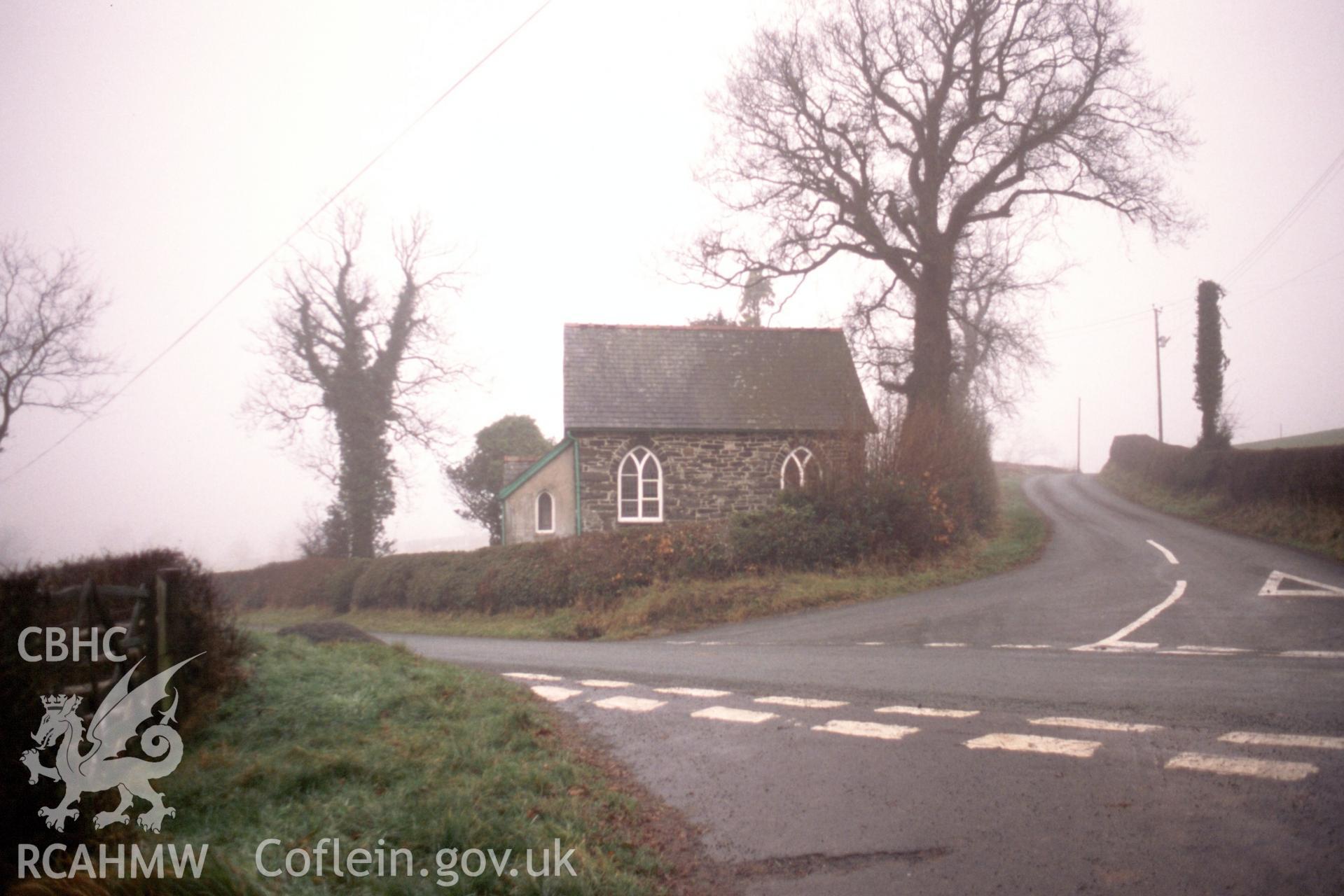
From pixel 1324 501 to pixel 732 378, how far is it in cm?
1757

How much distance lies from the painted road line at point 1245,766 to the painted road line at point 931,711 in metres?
1.92

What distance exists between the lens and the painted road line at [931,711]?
23.4 feet

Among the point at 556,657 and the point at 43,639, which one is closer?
the point at 43,639

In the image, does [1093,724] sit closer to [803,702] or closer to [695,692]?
[803,702]

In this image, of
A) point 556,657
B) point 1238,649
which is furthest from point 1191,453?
point 556,657

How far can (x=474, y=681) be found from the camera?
969cm

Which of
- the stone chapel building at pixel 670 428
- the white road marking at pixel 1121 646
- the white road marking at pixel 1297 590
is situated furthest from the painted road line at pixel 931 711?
the stone chapel building at pixel 670 428

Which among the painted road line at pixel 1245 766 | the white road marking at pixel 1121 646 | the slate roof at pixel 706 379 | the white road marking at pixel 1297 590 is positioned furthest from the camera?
the slate roof at pixel 706 379

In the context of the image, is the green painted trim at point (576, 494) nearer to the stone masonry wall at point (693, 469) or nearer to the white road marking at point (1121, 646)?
the stone masonry wall at point (693, 469)

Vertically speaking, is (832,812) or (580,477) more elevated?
(580,477)

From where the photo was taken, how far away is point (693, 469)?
30.0 meters

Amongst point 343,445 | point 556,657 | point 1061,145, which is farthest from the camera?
point 343,445

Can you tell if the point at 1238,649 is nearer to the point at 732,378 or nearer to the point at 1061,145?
the point at 1061,145

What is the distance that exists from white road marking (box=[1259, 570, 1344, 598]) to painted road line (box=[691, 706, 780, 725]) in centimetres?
1108
